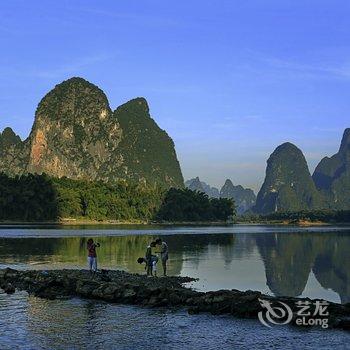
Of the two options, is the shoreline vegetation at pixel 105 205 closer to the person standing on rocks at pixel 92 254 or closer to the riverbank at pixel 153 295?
the person standing on rocks at pixel 92 254

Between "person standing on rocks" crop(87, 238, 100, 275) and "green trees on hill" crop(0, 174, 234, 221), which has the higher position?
"green trees on hill" crop(0, 174, 234, 221)

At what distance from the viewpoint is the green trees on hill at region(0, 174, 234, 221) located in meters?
120

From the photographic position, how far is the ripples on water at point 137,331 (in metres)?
13.1

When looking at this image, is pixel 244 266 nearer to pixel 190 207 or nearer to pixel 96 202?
pixel 96 202


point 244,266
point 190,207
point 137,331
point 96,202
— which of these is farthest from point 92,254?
point 190,207

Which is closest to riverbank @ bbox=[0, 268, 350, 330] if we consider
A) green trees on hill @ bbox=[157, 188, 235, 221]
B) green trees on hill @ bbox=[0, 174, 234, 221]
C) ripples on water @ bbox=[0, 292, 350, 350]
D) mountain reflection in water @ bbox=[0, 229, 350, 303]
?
ripples on water @ bbox=[0, 292, 350, 350]

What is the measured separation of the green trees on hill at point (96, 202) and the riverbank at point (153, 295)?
96.8 metres

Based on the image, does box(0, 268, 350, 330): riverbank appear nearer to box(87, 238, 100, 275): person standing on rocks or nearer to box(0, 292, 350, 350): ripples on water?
box(0, 292, 350, 350): ripples on water

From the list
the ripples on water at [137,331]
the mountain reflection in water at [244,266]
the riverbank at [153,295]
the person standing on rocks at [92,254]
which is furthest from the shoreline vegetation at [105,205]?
the ripples on water at [137,331]

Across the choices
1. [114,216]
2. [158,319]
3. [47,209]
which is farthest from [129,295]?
[114,216]

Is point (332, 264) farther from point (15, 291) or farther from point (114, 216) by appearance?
point (114, 216)

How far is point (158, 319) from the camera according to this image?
16031mm

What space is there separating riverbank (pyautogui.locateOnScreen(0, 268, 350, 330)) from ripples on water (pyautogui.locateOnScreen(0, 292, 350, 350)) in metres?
0.67

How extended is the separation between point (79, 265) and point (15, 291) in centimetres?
1147
